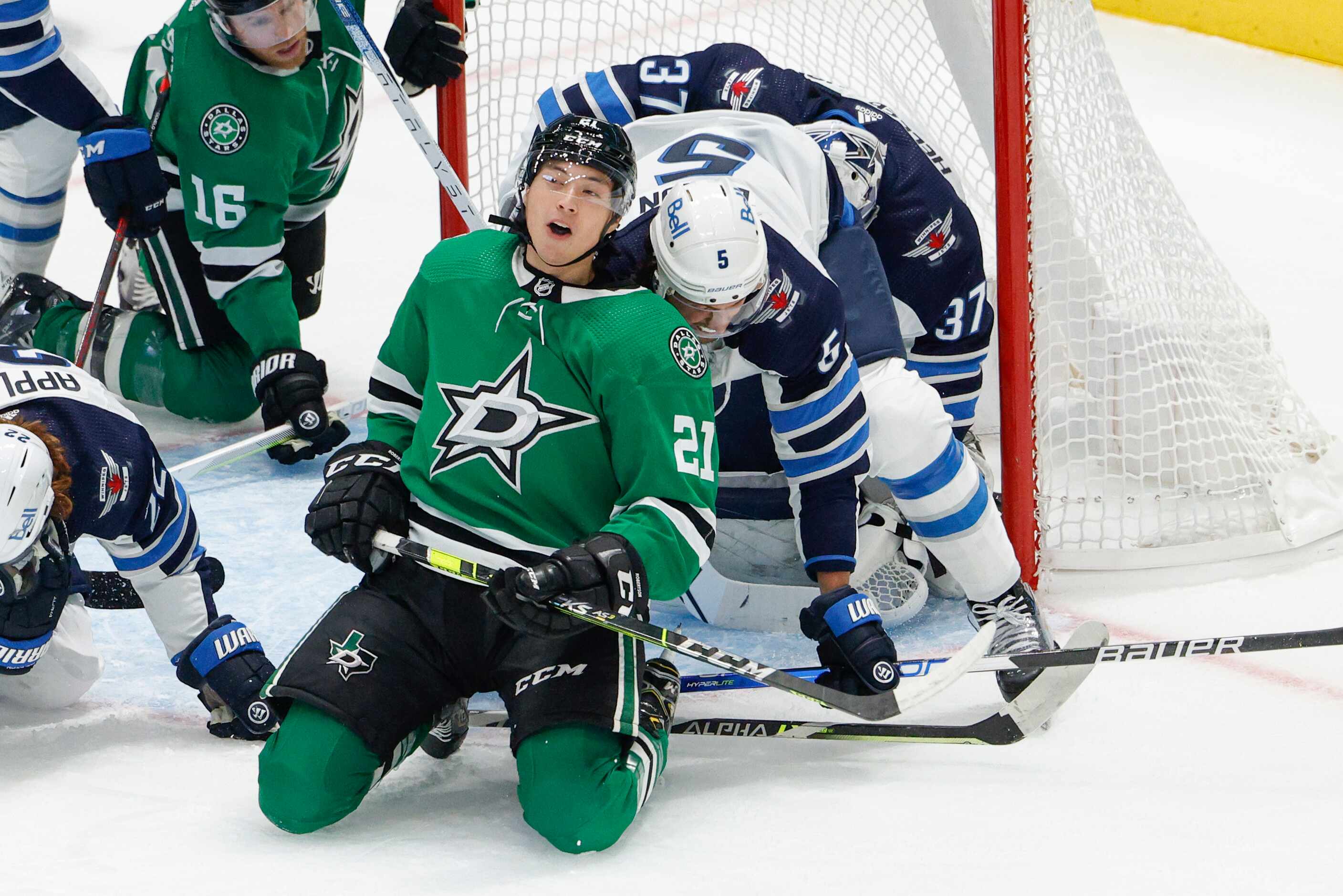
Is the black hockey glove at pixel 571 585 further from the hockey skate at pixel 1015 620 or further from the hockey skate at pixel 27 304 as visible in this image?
the hockey skate at pixel 27 304

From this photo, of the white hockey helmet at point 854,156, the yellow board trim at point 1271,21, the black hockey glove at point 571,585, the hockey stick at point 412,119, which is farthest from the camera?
the yellow board trim at point 1271,21

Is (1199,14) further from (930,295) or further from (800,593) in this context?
(800,593)

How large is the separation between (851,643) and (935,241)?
977 millimetres

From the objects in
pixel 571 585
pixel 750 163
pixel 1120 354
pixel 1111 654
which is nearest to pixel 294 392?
pixel 750 163

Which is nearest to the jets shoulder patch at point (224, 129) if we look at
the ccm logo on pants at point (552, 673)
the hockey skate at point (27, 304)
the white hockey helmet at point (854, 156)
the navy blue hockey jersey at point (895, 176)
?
the hockey skate at point (27, 304)

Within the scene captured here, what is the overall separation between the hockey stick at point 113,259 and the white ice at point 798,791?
1.37 ft

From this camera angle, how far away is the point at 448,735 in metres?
2.45

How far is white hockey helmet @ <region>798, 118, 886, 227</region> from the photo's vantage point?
2.96 metres

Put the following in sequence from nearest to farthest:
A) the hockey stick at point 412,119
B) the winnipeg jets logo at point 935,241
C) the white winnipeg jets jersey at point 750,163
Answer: the white winnipeg jets jersey at point 750,163
the winnipeg jets logo at point 935,241
the hockey stick at point 412,119

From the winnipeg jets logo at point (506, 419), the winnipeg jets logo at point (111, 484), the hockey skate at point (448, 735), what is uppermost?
the winnipeg jets logo at point (506, 419)

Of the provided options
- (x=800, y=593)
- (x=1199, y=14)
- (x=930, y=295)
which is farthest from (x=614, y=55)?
Answer: (x=1199, y=14)

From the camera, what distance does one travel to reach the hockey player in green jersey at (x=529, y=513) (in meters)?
2.19

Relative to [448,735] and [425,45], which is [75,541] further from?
[425,45]

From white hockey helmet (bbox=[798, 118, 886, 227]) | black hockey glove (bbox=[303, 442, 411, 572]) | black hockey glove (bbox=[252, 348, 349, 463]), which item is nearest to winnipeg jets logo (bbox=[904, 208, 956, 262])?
white hockey helmet (bbox=[798, 118, 886, 227])
